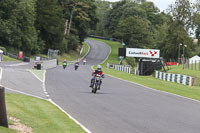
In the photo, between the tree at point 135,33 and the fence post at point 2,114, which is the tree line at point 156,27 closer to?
the tree at point 135,33

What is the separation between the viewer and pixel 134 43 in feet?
398

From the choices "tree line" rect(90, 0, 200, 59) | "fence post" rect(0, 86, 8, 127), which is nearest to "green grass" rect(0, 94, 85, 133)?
"fence post" rect(0, 86, 8, 127)

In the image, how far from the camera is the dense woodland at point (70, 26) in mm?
78438

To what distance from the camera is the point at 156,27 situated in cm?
15900

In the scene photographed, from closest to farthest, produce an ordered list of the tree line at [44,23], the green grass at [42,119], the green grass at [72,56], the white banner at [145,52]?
the green grass at [42,119] → the white banner at [145,52] → the tree line at [44,23] → the green grass at [72,56]

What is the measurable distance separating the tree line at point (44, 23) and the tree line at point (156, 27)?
39.6ft

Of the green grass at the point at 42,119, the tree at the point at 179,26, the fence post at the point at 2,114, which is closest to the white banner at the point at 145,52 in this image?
the tree at the point at 179,26

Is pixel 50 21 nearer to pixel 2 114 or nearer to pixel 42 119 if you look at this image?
pixel 42 119

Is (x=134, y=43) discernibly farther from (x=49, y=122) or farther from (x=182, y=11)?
(x=49, y=122)

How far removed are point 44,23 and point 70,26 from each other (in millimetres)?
18015

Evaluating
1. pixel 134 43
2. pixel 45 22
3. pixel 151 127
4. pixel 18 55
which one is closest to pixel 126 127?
pixel 151 127

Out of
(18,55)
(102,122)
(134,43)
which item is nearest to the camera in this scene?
(102,122)

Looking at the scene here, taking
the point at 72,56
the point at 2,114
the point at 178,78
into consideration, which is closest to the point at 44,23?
the point at 72,56

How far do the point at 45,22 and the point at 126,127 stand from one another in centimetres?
8718
